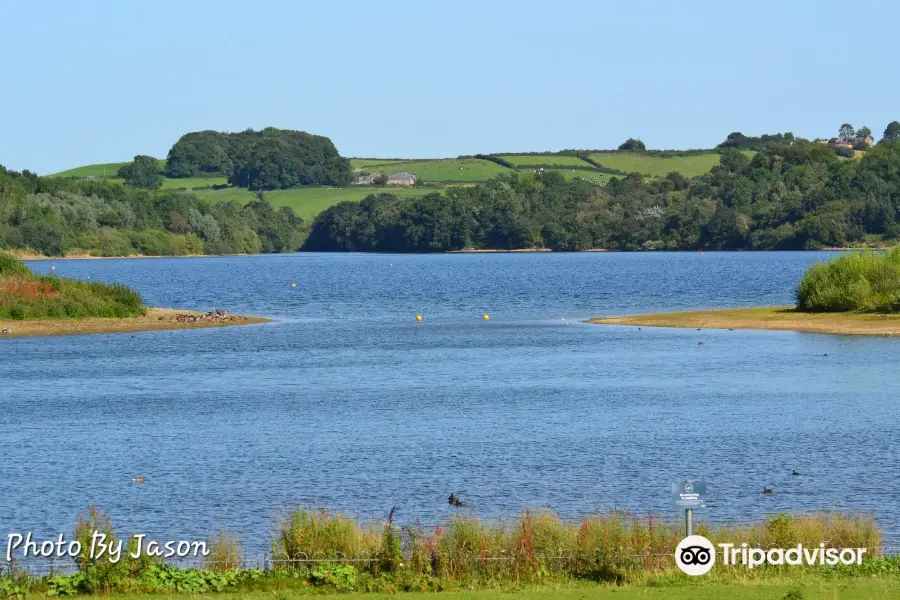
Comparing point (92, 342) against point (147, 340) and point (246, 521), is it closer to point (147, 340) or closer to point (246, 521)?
point (147, 340)

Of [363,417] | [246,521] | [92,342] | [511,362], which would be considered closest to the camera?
[246,521]

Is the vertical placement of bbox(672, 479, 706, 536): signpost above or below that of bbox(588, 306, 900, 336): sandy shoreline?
above

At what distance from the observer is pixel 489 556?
2238 cm

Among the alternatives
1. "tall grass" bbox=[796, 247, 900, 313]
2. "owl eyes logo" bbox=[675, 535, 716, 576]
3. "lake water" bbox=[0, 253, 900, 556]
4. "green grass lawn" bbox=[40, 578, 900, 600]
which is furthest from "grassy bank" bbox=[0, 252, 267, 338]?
"owl eyes logo" bbox=[675, 535, 716, 576]

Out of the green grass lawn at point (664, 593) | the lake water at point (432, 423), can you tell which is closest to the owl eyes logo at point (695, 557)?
the green grass lawn at point (664, 593)

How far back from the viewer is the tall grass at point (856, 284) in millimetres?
74625

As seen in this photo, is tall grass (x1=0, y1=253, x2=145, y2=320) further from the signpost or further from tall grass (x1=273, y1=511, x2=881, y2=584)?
the signpost

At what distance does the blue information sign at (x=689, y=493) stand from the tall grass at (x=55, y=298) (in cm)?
6464

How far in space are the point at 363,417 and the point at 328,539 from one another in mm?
21326

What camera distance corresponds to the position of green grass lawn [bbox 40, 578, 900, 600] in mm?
19125

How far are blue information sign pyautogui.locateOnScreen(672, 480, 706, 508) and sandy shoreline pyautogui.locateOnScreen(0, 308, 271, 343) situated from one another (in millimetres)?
60330

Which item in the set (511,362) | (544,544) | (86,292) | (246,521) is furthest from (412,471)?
(86,292)

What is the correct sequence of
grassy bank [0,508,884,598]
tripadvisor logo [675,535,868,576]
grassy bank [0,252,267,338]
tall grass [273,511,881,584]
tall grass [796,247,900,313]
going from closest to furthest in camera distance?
grassy bank [0,508,884,598] < tall grass [273,511,881,584] < tripadvisor logo [675,535,868,576] < tall grass [796,247,900,313] < grassy bank [0,252,267,338]

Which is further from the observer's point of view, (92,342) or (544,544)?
(92,342)
